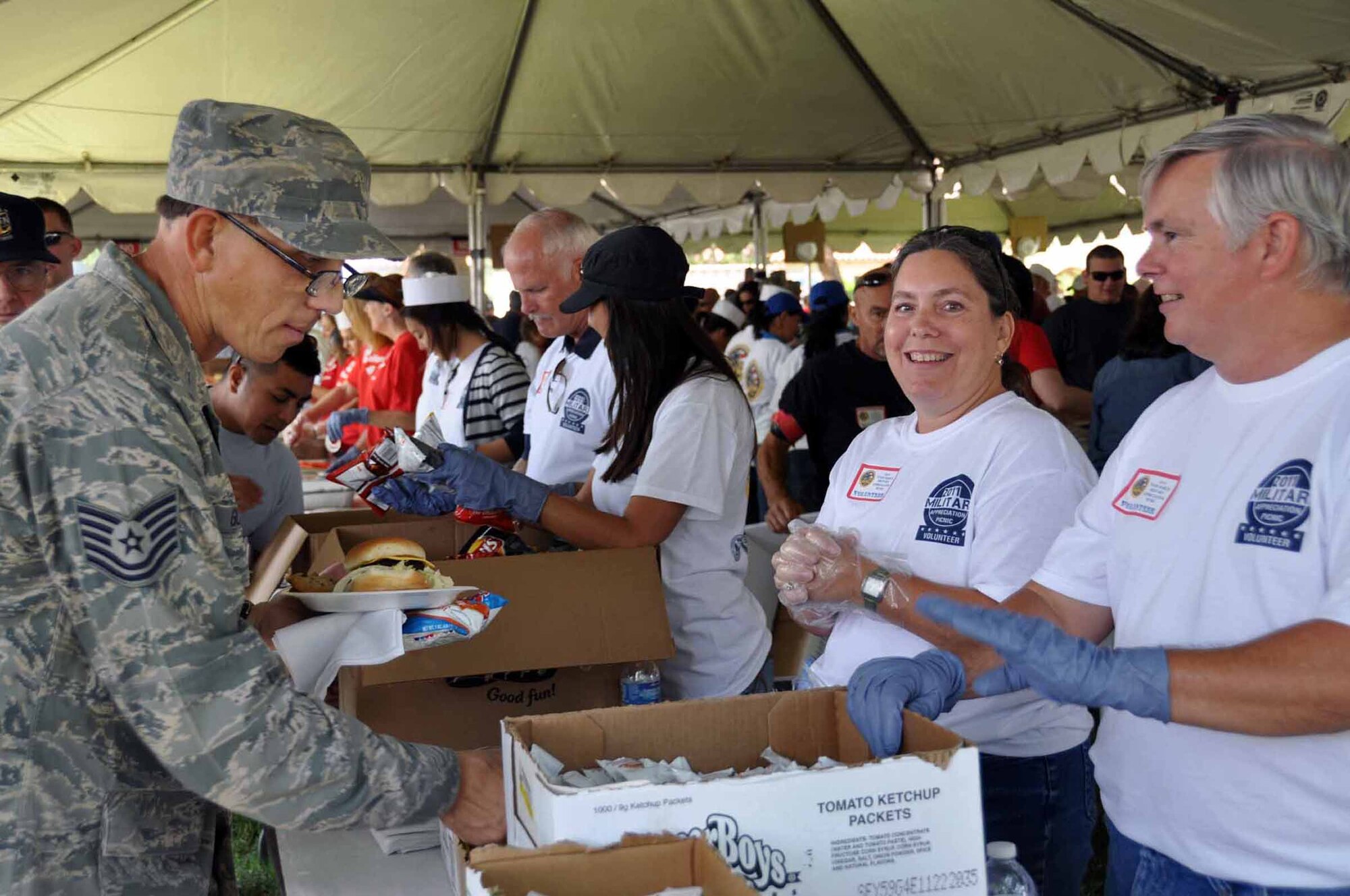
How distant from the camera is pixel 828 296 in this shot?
20.0ft

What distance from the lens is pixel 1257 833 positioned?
1260 mm

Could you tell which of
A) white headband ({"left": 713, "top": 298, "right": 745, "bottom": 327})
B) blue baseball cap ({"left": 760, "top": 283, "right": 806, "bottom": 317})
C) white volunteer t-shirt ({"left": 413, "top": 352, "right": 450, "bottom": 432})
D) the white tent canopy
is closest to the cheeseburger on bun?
white volunteer t-shirt ({"left": 413, "top": 352, "right": 450, "bottom": 432})

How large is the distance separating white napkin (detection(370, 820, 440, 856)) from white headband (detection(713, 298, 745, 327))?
694cm

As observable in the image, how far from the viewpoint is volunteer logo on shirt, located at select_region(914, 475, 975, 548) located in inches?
66.9

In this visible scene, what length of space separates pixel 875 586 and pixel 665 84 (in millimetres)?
5732

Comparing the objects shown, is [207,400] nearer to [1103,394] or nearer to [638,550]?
[638,550]

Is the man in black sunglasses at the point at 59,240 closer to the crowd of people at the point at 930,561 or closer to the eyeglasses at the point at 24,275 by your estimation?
the eyeglasses at the point at 24,275

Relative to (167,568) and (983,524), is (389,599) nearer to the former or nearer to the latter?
(167,568)

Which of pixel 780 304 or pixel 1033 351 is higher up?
pixel 780 304

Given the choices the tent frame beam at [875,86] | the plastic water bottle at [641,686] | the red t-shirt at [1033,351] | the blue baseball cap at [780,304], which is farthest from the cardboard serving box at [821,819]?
the blue baseball cap at [780,304]

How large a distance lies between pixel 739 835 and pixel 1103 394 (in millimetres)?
3431

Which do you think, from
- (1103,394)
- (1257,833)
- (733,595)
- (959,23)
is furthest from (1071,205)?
(1257,833)

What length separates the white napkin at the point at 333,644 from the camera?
1616 millimetres

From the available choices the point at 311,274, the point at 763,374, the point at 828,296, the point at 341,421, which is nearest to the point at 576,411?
the point at 311,274
